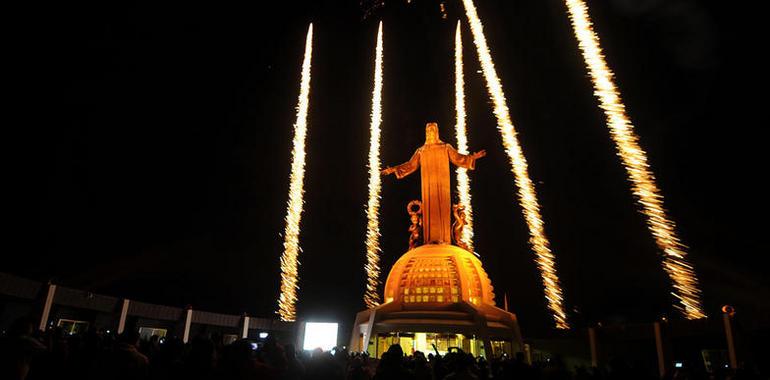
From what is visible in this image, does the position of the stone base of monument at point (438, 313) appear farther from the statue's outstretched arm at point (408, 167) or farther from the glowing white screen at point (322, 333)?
the statue's outstretched arm at point (408, 167)

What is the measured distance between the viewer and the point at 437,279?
2602cm

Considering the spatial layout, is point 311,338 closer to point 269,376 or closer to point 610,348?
point 610,348

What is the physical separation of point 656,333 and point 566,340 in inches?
344

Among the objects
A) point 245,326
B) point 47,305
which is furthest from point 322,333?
point 47,305

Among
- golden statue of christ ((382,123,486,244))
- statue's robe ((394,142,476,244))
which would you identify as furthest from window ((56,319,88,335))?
statue's robe ((394,142,476,244))

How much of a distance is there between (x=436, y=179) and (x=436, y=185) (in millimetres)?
441

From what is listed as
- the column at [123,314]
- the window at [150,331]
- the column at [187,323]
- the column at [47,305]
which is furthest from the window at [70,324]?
the column at [187,323]

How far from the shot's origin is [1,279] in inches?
645

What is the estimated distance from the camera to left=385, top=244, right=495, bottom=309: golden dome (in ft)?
82.7

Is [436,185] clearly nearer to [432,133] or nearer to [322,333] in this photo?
→ [432,133]

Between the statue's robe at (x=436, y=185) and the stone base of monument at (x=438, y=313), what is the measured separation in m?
1.43

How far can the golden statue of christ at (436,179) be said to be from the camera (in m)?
28.9

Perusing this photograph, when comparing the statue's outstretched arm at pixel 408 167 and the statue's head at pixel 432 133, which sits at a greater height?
the statue's head at pixel 432 133

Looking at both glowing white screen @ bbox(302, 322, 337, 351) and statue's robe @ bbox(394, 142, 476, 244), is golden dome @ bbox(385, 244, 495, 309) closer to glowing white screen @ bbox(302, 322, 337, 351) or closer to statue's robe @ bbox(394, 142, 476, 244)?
statue's robe @ bbox(394, 142, 476, 244)
